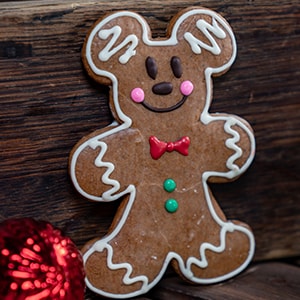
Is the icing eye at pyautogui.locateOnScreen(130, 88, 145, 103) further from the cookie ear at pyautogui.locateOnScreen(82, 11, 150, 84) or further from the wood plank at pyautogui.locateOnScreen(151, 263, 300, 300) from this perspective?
the wood plank at pyautogui.locateOnScreen(151, 263, 300, 300)

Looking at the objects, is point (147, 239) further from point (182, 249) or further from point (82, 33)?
point (82, 33)

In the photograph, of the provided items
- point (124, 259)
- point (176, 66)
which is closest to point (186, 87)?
point (176, 66)

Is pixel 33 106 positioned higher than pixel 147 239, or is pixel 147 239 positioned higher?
pixel 33 106

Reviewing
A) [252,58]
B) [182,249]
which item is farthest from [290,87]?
[182,249]

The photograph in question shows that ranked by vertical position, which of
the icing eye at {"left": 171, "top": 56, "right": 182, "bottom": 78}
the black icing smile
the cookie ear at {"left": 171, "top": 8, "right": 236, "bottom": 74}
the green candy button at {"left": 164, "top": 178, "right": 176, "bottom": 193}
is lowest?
the green candy button at {"left": 164, "top": 178, "right": 176, "bottom": 193}

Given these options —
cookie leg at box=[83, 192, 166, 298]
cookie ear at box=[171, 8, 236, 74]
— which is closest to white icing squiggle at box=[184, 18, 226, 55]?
cookie ear at box=[171, 8, 236, 74]

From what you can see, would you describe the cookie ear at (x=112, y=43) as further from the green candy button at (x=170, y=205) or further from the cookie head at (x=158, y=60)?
the green candy button at (x=170, y=205)

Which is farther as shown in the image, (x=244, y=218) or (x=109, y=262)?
(x=244, y=218)
